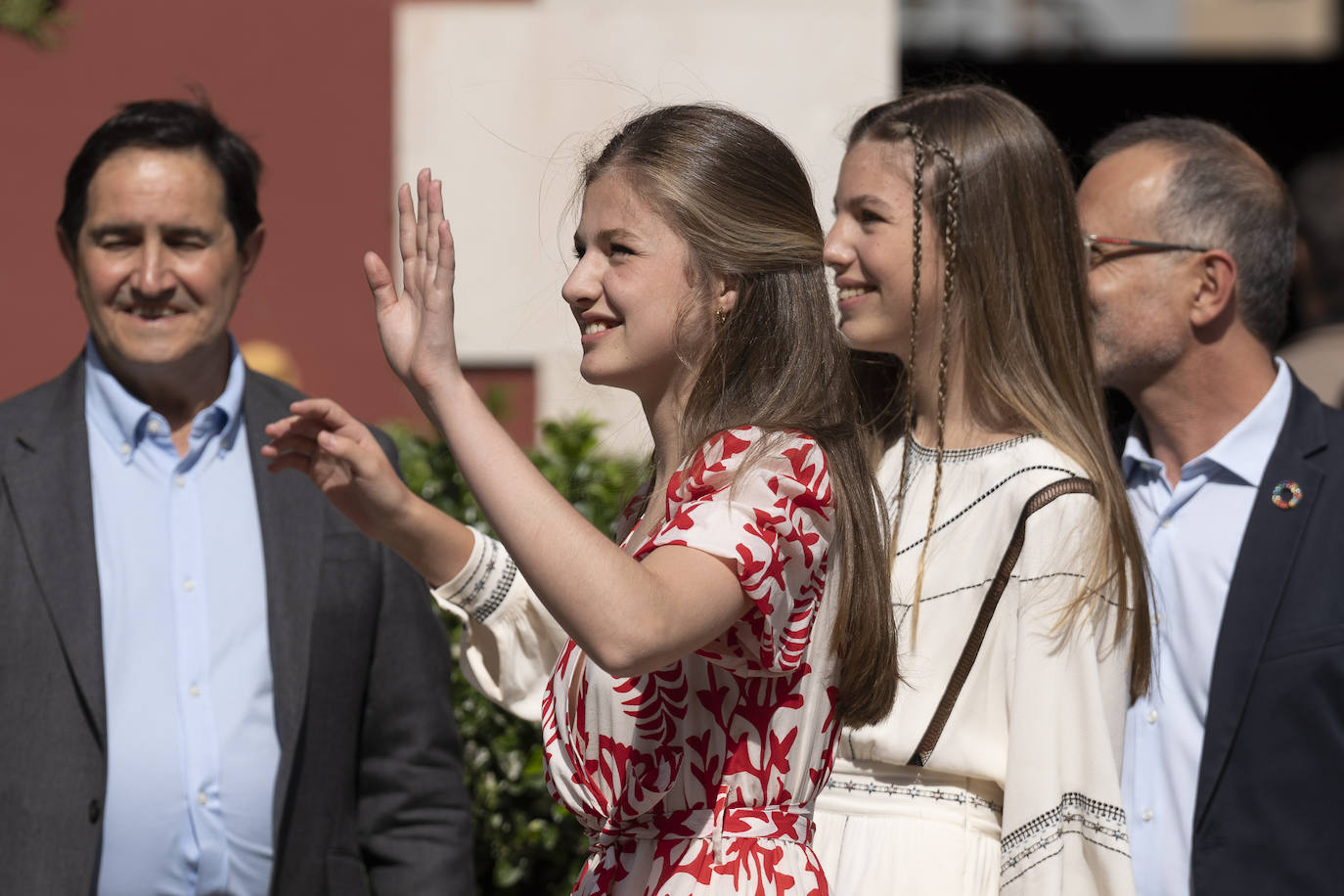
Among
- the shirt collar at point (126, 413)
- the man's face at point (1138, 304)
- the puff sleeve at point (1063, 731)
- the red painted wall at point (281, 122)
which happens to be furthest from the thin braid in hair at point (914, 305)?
the red painted wall at point (281, 122)

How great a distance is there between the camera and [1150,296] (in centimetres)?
337

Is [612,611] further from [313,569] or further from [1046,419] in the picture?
[313,569]

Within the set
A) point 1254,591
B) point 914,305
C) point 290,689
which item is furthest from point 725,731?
point 1254,591

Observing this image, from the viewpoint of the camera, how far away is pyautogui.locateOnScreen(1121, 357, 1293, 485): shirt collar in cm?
324

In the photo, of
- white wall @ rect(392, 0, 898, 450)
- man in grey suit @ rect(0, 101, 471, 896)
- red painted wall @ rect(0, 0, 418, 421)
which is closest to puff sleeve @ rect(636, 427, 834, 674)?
man in grey suit @ rect(0, 101, 471, 896)

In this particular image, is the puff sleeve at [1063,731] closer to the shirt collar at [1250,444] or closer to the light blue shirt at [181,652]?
the shirt collar at [1250,444]

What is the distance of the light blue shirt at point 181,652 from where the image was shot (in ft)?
9.84

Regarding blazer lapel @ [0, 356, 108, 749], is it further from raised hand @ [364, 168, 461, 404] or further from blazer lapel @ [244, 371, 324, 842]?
raised hand @ [364, 168, 461, 404]

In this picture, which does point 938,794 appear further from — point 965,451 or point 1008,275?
point 1008,275

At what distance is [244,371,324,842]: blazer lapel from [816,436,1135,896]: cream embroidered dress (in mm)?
1074

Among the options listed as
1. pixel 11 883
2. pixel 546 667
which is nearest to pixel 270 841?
pixel 11 883

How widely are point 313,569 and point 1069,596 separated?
4.93 feet

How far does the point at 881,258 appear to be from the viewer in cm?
271

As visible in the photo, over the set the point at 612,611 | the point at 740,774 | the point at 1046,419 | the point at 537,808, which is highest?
the point at 1046,419
